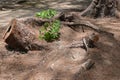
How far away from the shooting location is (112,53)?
585 centimetres

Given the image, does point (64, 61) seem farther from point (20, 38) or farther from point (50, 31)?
point (20, 38)

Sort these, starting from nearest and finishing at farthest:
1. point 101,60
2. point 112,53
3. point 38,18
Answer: point 101,60 < point 112,53 < point 38,18

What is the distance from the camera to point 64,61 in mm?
5492

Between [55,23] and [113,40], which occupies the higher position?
[55,23]

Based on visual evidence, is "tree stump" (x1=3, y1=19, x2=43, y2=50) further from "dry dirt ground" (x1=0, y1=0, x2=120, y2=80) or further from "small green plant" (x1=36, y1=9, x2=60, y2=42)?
"small green plant" (x1=36, y1=9, x2=60, y2=42)

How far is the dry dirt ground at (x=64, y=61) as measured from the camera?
5.07 m

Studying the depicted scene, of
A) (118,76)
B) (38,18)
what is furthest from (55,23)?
(118,76)

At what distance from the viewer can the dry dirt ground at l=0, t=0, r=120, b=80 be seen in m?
5.07

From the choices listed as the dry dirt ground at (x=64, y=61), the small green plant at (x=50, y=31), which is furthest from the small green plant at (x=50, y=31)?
the dry dirt ground at (x=64, y=61)

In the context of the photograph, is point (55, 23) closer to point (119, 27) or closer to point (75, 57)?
point (75, 57)

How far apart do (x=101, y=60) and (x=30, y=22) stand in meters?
2.21

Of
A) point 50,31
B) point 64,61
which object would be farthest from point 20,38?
point 64,61

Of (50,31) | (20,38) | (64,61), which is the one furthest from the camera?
(50,31)

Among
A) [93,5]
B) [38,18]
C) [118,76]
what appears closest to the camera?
[118,76]
